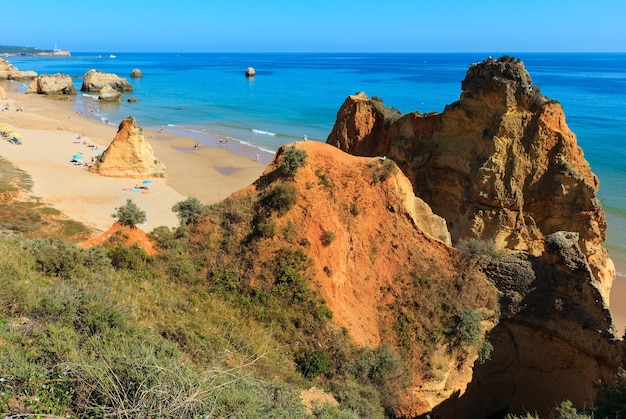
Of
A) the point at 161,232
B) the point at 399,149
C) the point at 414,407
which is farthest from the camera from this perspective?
the point at 399,149

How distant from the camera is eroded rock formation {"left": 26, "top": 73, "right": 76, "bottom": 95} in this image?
305ft

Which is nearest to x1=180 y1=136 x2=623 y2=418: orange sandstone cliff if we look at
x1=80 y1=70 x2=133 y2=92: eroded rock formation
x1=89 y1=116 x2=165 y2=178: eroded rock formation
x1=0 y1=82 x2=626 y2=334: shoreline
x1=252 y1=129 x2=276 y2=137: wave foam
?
x1=0 y1=82 x2=626 y2=334: shoreline

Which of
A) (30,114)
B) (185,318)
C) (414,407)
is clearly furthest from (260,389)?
(30,114)

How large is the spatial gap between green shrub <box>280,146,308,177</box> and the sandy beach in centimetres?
1642

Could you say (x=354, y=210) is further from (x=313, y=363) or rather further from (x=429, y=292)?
(x=313, y=363)

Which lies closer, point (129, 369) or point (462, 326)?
point (129, 369)

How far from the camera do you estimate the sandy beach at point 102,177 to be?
105 feet

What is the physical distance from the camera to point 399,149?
78.3ft

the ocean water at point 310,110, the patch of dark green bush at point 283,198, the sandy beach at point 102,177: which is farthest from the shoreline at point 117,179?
the patch of dark green bush at point 283,198

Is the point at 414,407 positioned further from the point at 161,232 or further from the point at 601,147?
the point at 601,147

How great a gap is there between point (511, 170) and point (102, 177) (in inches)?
1299

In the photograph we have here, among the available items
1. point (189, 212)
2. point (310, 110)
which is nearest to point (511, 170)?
point (189, 212)

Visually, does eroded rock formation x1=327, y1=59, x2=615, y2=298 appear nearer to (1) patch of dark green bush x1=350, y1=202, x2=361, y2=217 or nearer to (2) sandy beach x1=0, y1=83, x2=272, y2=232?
(1) patch of dark green bush x1=350, y1=202, x2=361, y2=217

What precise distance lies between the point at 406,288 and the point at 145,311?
7.82m
